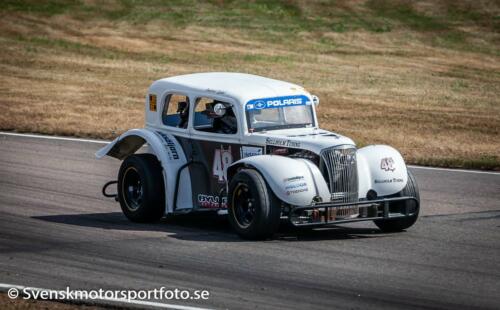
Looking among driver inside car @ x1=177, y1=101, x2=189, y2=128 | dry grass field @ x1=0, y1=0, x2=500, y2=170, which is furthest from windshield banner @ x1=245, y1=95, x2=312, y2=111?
dry grass field @ x1=0, y1=0, x2=500, y2=170

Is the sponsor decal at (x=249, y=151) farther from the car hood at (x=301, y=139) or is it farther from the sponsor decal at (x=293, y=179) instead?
the sponsor decal at (x=293, y=179)

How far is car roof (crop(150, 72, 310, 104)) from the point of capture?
522 inches

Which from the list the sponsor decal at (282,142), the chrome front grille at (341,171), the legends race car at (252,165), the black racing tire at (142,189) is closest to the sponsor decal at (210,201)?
the legends race car at (252,165)

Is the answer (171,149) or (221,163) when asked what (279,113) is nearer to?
(221,163)

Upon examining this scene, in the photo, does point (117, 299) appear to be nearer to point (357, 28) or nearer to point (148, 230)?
point (148, 230)

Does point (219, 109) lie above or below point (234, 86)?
below

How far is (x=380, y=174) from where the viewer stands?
12664 mm

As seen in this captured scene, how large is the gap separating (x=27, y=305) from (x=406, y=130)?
45.3ft

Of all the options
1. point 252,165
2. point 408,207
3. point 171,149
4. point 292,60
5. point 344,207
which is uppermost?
point 252,165

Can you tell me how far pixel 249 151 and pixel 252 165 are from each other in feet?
2.05

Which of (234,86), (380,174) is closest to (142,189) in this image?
(234,86)

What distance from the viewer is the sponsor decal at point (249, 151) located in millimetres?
12776

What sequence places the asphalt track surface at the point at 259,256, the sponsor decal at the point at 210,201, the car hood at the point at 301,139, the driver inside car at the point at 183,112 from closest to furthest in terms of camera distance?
the asphalt track surface at the point at 259,256 → the car hood at the point at 301,139 → the sponsor decal at the point at 210,201 → the driver inside car at the point at 183,112

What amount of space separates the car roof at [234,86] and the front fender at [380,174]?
1.39m
